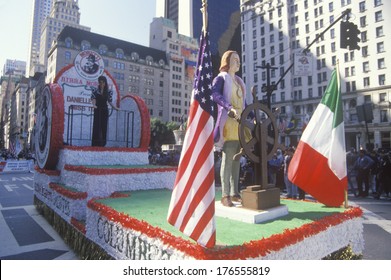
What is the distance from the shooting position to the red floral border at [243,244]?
2.32m

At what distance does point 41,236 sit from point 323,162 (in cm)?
604

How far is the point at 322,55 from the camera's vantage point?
52.8 metres

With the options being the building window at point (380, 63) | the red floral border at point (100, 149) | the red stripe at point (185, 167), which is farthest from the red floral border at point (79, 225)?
the building window at point (380, 63)

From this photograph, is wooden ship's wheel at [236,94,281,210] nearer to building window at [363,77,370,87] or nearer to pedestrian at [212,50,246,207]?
pedestrian at [212,50,246,207]

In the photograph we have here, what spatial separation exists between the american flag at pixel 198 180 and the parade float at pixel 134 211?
165 mm

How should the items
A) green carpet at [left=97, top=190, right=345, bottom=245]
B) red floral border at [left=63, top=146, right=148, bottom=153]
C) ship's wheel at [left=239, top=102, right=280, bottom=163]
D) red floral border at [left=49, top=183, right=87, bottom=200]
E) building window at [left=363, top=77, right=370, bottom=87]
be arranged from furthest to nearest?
building window at [left=363, top=77, right=370, bottom=87] → red floral border at [left=63, top=146, right=148, bottom=153] → red floral border at [left=49, top=183, right=87, bottom=200] → ship's wheel at [left=239, top=102, right=280, bottom=163] → green carpet at [left=97, top=190, right=345, bottom=245]

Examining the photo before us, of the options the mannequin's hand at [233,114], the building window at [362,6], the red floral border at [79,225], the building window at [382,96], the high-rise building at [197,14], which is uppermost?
the high-rise building at [197,14]

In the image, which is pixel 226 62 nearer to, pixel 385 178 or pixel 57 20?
pixel 385 178

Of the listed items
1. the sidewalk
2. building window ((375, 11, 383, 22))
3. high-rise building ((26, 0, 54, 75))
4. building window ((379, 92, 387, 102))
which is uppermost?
high-rise building ((26, 0, 54, 75))

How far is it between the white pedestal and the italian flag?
0.66 meters

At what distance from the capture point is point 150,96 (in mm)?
83375

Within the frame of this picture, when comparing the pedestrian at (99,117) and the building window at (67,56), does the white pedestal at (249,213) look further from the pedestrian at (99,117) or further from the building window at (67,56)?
the building window at (67,56)

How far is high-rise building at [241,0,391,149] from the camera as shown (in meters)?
45.3

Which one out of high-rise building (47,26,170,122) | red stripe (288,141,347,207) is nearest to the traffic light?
red stripe (288,141,347,207)
